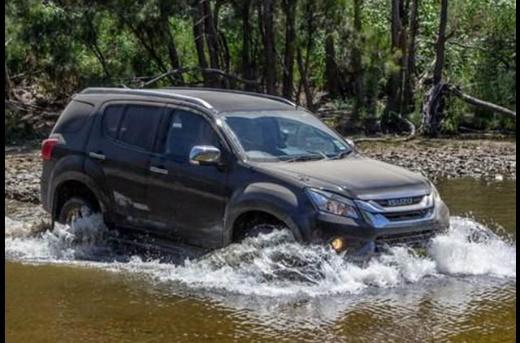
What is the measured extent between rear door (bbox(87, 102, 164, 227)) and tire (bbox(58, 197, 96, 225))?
413 millimetres

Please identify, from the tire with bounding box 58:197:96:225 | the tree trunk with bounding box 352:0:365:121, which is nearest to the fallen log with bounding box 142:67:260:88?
the tree trunk with bounding box 352:0:365:121

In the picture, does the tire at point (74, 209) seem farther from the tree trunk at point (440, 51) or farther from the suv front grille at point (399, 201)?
the tree trunk at point (440, 51)

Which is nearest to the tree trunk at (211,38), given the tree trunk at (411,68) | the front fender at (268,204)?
the tree trunk at (411,68)

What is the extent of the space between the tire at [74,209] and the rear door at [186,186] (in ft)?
3.18

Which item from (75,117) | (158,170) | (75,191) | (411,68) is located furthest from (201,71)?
(158,170)

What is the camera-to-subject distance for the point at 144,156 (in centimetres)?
948

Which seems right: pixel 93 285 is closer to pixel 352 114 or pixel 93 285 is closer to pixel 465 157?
pixel 465 157

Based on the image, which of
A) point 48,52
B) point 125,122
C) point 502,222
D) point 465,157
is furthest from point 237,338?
point 48,52

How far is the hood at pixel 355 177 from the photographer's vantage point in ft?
27.2

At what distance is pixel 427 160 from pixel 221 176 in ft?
32.1

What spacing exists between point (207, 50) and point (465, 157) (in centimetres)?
799

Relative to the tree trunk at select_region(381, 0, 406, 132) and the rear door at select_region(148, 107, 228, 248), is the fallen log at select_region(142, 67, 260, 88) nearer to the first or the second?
the tree trunk at select_region(381, 0, 406, 132)

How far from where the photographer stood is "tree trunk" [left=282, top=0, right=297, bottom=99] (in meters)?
22.3

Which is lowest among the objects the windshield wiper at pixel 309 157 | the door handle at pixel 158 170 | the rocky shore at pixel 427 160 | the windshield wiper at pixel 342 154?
the rocky shore at pixel 427 160
